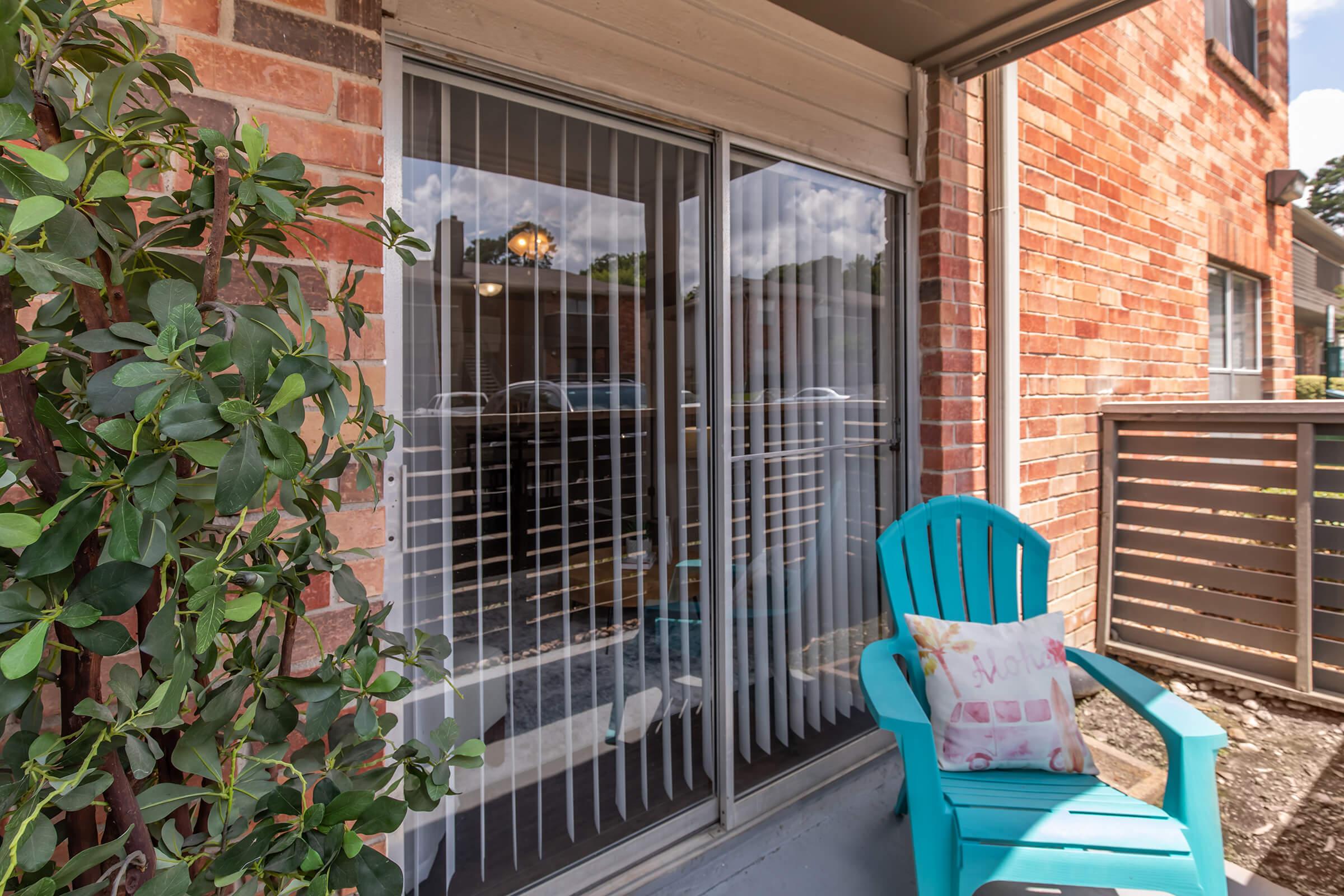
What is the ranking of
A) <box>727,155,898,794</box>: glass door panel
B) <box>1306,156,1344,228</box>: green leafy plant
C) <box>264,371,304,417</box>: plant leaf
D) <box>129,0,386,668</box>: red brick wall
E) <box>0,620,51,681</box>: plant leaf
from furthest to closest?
<box>1306,156,1344,228</box>: green leafy plant, <box>727,155,898,794</box>: glass door panel, <box>129,0,386,668</box>: red brick wall, <box>264,371,304,417</box>: plant leaf, <box>0,620,51,681</box>: plant leaf

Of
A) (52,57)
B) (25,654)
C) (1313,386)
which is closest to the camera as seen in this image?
(25,654)

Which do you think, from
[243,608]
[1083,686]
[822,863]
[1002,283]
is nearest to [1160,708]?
[822,863]

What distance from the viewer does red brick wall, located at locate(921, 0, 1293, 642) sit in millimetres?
2604

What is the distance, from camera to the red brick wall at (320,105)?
45.1 inches

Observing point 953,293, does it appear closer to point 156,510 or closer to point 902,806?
point 902,806

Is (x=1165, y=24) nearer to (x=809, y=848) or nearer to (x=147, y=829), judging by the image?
(x=809, y=848)

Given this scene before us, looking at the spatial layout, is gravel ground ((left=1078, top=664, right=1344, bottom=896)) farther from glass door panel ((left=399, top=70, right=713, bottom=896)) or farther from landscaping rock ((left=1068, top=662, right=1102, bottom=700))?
glass door panel ((left=399, top=70, right=713, bottom=896))

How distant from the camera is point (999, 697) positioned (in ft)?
5.92

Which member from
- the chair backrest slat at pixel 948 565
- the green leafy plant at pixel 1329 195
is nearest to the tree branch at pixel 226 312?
the chair backrest slat at pixel 948 565

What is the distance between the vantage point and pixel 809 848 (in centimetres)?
202

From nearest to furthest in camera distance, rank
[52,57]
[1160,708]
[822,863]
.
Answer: [52,57], [1160,708], [822,863]

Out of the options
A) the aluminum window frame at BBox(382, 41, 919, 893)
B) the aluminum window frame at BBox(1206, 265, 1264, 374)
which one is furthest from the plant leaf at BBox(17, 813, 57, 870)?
the aluminum window frame at BBox(1206, 265, 1264, 374)

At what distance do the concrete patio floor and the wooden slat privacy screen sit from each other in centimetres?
140

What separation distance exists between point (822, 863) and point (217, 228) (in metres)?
2.10
